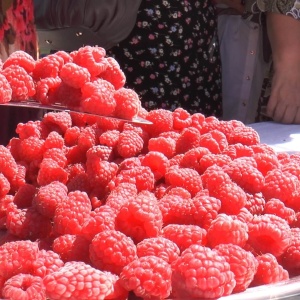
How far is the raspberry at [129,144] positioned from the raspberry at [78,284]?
0.26 metres

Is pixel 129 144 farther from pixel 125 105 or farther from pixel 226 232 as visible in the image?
pixel 226 232

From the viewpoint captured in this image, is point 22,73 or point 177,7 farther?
point 177,7

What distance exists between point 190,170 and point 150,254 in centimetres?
18

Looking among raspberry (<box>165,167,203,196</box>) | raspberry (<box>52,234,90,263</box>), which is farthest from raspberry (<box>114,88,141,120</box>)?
raspberry (<box>52,234,90,263</box>)

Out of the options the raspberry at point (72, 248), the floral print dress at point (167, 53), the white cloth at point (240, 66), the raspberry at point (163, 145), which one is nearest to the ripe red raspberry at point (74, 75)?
the raspberry at point (163, 145)

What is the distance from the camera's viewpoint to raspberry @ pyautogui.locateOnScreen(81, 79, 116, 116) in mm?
694

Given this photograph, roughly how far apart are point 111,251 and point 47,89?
285 millimetres

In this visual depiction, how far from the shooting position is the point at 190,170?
682 mm

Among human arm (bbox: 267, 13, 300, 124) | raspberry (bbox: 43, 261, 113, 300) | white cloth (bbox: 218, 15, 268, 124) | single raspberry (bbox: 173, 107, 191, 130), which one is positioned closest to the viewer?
raspberry (bbox: 43, 261, 113, 300)

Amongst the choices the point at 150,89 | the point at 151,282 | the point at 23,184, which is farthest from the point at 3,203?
the point at 150,89

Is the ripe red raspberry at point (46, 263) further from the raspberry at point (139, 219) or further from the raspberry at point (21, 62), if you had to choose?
the raspberry at point (21, 62)

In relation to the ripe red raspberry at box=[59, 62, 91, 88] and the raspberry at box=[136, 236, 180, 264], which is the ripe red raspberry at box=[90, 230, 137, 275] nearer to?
the raspberry at box=[136, 236, 180, 264]

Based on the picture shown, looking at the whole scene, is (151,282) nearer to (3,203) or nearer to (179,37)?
(3,203)

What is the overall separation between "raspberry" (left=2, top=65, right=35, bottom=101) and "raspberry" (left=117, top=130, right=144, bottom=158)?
0.13 m
